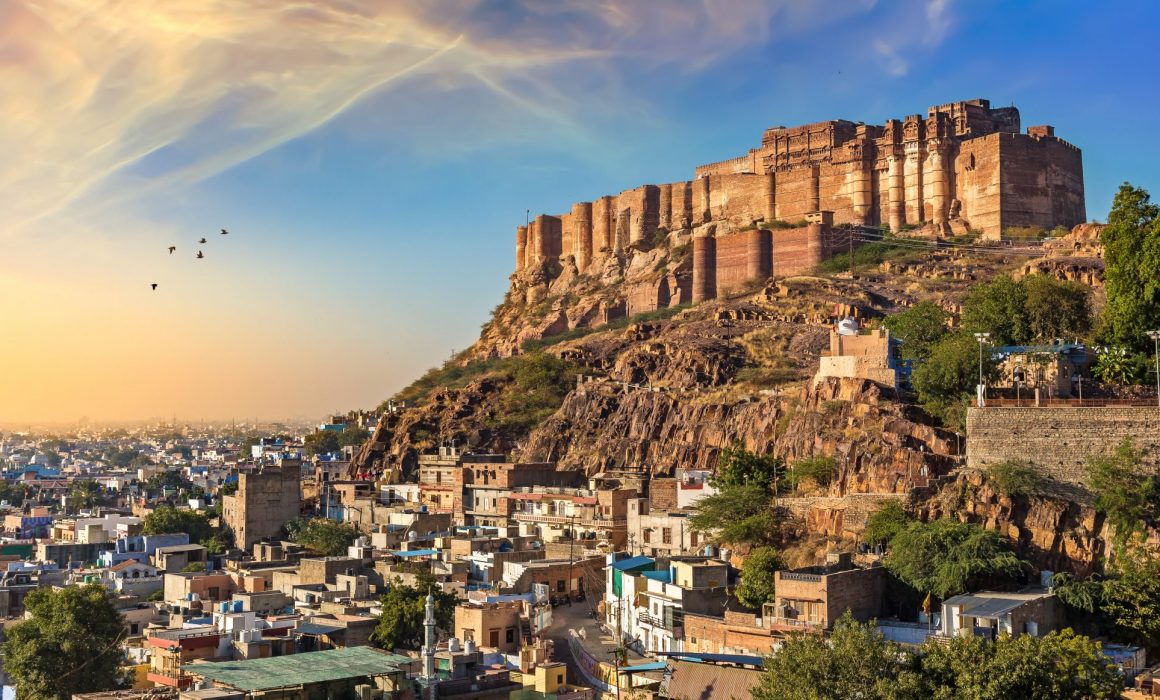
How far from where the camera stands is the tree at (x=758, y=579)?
28.2 m

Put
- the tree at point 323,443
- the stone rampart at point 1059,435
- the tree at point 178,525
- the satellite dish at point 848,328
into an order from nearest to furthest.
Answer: the stone rampart at point 1059,435 < the satellite dish at point 848,328 < the tree at point 178,525 < the tree at point 323,443

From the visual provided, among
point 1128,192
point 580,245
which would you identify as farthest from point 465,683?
point 580,245

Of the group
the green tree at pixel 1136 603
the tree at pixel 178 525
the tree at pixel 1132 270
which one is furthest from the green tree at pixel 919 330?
the tree at pixel 178 525

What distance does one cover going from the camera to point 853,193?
67.8m

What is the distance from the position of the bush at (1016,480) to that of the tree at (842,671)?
35.0 ft

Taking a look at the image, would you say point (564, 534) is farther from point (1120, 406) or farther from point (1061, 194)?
point (1061, 194)

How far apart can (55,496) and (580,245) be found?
34.2 metres

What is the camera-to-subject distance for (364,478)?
190 feet

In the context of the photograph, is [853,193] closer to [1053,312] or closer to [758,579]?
[1053,312]

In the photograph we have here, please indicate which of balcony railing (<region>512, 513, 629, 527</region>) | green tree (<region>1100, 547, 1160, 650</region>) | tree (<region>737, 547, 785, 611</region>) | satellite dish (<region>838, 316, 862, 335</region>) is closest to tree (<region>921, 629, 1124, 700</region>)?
green tree (<region>1100, 547, 1160, 650</region>)

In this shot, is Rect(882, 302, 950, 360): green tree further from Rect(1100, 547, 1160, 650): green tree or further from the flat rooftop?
the flat rooftop

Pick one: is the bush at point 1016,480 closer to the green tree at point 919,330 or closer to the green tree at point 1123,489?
the green tree at point 1123,489

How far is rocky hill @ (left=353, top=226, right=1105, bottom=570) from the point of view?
33375 mm

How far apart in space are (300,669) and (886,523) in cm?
1423
